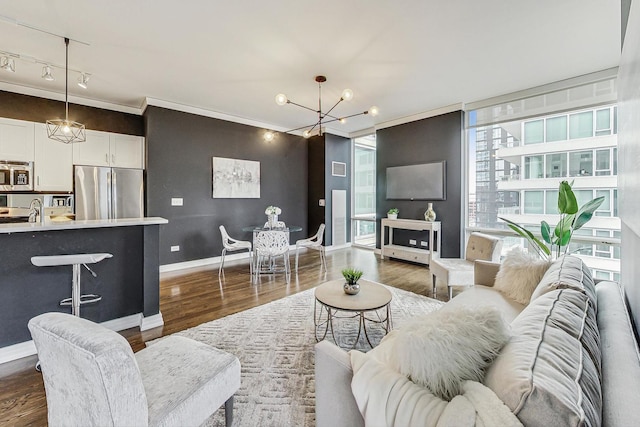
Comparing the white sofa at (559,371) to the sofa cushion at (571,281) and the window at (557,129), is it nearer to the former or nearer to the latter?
the sofa cushion at (571,281)

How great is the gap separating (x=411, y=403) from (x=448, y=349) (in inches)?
8.1

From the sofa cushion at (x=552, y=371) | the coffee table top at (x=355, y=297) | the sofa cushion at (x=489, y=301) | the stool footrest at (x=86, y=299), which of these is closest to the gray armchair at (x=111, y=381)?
the coffee table top at (x=355, y=297)

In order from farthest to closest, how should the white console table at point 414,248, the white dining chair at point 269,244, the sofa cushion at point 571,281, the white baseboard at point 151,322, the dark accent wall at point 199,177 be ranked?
the white console table at point 414,248 → the dark accent wall at point 199,177 → the white dining chair at point 269,244 → the white baseboard at point 151,322 → the sofa cushion at point 571,281

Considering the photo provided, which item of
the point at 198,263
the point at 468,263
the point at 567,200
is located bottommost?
the point at 198,263

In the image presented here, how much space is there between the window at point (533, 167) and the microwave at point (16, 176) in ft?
24.7

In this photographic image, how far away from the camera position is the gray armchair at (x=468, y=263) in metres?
3.23

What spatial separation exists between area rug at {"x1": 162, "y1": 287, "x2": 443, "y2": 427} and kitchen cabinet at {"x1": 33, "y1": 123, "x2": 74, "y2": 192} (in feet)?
11.9

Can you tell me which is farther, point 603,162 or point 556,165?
point 556,165

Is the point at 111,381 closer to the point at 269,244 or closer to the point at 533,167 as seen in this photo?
the point at 269,244

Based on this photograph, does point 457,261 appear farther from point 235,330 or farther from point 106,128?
point 106,128

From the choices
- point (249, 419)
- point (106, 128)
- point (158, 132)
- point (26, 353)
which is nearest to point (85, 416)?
point (249, 419)

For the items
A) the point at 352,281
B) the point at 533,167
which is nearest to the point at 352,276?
the point at 352,281

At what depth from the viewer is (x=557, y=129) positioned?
408 centimetres

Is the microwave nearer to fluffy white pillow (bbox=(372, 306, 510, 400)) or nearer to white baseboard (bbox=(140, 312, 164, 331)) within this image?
white baseboard (bbox=(140, 312, 164, 331))
